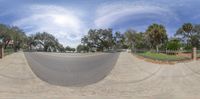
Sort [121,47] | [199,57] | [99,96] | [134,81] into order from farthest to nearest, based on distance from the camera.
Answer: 1. [199,57]
2. [134,81]
3. [99,96]
4. [121,47]

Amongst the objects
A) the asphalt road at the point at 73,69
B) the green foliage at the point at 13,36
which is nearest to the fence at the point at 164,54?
the asphalt road at the point at 73,69

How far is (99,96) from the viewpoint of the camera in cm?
660

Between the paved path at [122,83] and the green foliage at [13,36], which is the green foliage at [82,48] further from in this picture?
the paved path at [122,83]

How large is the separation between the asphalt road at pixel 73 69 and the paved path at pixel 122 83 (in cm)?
16

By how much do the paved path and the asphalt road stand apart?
0.53 ft

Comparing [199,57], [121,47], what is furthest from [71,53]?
[199,57]

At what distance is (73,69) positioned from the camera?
6598 mm

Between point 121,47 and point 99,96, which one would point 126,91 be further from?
point 121,47

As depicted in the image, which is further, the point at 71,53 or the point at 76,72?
the point at 76,72

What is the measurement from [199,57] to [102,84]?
3261 mm

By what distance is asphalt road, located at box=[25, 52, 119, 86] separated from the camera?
20.7ft

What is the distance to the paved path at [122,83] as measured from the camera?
654 cm

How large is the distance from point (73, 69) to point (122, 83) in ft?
5.06

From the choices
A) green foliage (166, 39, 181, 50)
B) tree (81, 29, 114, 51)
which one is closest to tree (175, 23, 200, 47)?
green foliage (166, 39, 181, 50)
